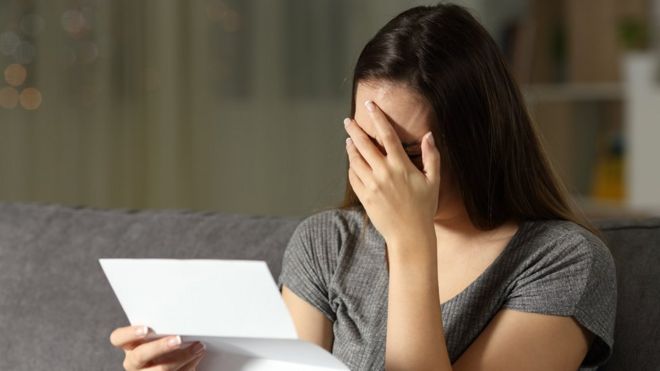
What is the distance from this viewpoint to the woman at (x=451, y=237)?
4.03 ft

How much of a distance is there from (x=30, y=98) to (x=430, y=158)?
2510mm

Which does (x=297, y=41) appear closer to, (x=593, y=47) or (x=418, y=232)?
(x=593, y=47)

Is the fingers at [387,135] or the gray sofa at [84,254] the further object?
the gray sofa at [84,254]

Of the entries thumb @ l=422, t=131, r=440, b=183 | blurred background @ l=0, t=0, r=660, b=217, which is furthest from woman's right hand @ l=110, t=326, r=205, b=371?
blurred background @ l=0, t=0, r=660, b=217

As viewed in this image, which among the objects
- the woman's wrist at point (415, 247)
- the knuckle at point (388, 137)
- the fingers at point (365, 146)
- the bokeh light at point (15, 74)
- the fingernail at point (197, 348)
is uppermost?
the knuckle at point (388, 137)

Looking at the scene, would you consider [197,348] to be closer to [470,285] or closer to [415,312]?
[415,312]

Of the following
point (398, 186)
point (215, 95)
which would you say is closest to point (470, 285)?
point (398, 186)

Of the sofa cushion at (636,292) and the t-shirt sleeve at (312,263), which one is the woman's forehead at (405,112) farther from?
the sofa cushion at (636,292)

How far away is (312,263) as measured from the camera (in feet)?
4.78

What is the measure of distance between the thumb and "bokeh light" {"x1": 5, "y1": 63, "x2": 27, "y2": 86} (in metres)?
2.47

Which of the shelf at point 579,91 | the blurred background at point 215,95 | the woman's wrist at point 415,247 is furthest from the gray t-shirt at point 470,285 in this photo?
the shelf at point 579,91

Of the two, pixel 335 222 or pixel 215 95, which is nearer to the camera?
pixel 335 222

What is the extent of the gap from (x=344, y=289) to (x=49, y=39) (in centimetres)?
236

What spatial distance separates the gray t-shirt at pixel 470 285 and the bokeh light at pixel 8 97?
85.8 inches
